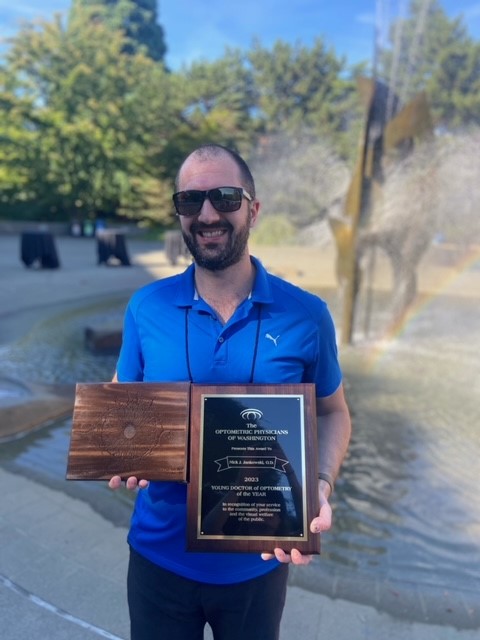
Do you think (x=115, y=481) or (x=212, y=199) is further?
(x=212, y=199)

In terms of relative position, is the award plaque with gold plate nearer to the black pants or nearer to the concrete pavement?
the black pants

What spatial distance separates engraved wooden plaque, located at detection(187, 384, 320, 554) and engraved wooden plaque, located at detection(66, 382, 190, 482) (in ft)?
0.13

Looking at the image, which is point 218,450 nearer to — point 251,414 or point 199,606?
point 251,414

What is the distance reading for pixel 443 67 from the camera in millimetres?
38250

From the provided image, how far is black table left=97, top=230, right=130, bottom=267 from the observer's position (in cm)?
1820

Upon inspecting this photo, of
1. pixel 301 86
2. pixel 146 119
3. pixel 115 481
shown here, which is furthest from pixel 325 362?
pixel 301 86

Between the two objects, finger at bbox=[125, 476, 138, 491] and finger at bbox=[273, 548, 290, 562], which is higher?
finger at bbox=[125, 476, 138, 491]

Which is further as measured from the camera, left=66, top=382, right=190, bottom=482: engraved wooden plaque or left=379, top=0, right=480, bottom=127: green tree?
left=379, top=0, right=480, bottom=127: green tree

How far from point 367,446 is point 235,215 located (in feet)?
13.0

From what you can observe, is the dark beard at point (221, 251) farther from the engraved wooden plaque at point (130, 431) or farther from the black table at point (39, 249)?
the black table at point (39, 249)

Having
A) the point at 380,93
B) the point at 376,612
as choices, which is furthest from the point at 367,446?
the point at 380,93

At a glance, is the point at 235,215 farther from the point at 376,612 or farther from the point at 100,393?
the point at 376,612

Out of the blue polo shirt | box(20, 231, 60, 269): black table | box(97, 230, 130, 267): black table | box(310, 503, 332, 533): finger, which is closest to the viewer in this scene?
box(310, 503, 332, 533): finger

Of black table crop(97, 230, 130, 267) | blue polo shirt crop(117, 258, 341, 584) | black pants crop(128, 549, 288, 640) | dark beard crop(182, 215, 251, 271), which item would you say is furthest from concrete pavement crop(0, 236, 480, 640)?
black table crop(97, 230, 130, 267)
